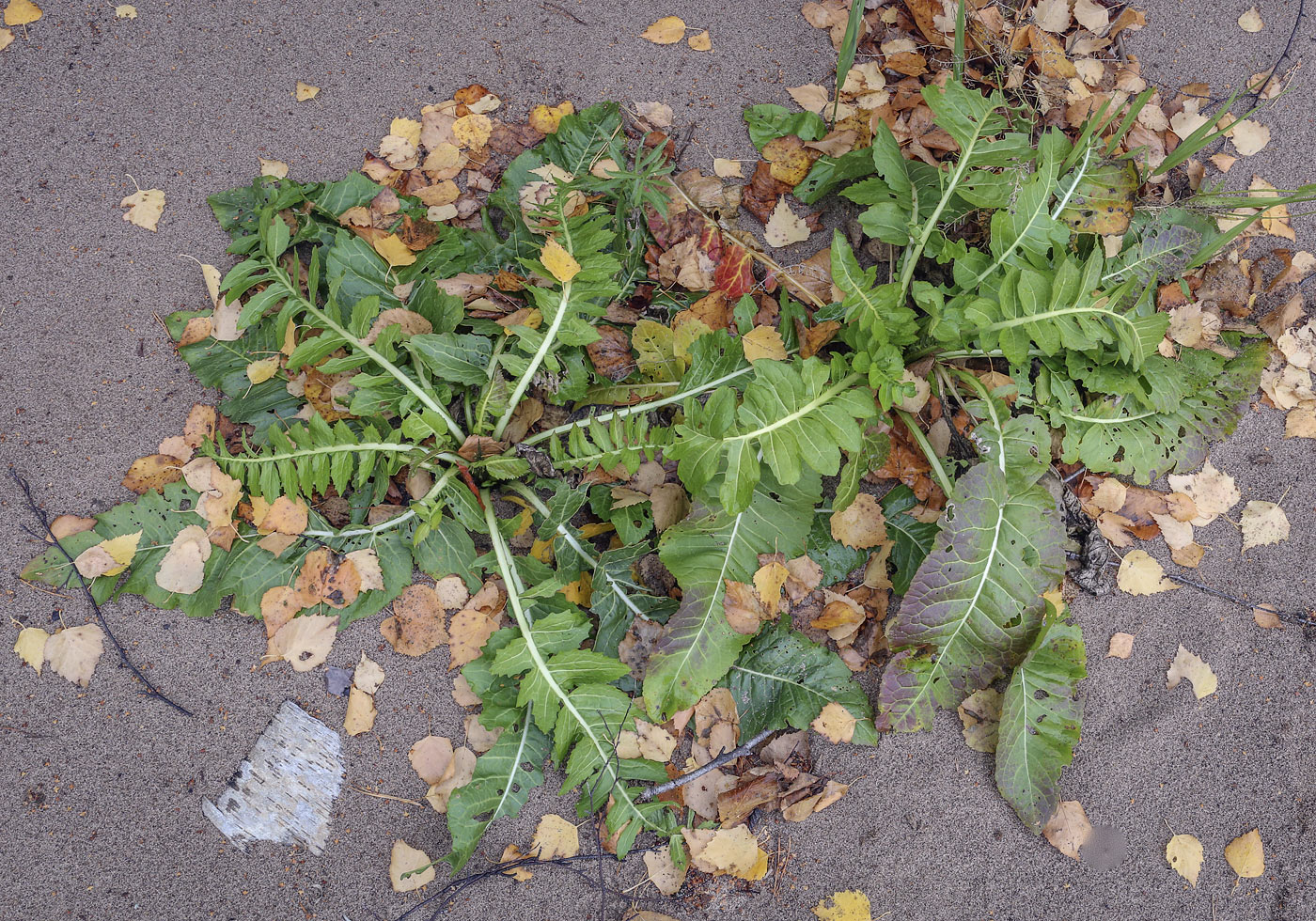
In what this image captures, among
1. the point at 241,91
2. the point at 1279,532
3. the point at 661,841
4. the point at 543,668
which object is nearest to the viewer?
the point at 543,668

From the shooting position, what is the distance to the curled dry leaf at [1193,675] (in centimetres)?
218

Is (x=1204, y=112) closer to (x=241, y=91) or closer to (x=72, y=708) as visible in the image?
(x=241, y=91)

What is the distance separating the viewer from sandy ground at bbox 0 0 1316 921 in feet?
Result: 6.68

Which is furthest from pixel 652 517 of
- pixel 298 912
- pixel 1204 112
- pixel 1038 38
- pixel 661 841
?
pixel 1204 112

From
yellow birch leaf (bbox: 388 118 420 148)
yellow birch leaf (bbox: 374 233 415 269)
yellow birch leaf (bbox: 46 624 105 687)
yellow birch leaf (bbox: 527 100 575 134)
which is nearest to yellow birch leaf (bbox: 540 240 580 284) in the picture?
yellow birch leaf (bbox: 374 233 415 269)

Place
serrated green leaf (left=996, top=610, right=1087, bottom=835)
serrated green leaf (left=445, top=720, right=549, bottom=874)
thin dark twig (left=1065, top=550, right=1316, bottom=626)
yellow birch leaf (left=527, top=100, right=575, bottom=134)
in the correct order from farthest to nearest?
yellow birch leaf (left=527, top=100, right=575, bottom=134), thin dark twig (left=1065, top=550, right=1316, bottom=626), serrated green leaf (left=996, top=610, right=1087, bottom=835), serrated green leaf (left=445, top=720, right=549, bottom=874)

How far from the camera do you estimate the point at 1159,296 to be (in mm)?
2350

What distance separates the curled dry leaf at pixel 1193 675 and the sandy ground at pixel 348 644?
0.04m

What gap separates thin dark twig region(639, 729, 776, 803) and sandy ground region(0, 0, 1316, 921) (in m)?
0.21

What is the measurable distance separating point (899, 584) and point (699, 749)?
0.71m

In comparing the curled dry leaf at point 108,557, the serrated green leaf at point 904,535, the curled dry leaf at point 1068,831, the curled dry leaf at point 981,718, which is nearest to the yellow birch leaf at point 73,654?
the curled dry leaf at point 108,557

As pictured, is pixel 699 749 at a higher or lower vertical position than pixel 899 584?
lower

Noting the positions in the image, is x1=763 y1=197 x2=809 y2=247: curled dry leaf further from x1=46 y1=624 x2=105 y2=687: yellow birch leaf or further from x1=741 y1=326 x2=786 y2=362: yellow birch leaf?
x1=46 y1=624 x2=105 y2=687: yellow birch leaf

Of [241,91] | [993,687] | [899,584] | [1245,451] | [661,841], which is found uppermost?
[241,91]
